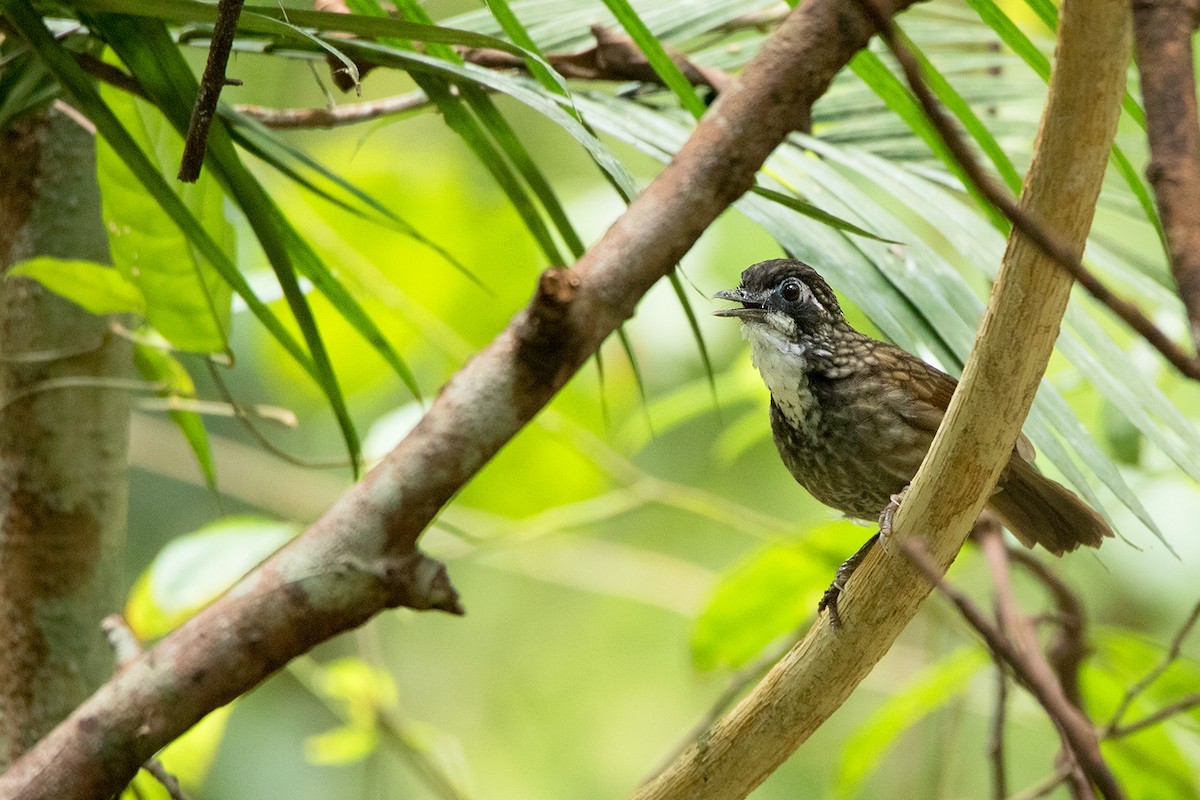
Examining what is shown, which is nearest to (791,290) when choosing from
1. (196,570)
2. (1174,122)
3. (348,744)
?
(196,570)

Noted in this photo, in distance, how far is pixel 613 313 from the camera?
1438 millimetres

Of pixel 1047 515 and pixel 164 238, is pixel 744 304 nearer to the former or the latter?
pixel 1047 515

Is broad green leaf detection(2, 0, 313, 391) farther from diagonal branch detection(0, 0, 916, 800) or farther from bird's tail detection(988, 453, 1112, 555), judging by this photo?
bird's tail detection(988, 453, 1112, 555)

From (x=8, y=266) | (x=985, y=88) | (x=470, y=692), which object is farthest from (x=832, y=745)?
(x=8, y=266)

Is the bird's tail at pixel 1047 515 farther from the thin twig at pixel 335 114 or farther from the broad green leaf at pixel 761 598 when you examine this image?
the thin twig at pixel 335 114

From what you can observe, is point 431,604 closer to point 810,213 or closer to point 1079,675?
point 810,213

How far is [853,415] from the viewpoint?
205 centimetres

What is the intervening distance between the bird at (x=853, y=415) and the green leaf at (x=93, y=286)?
0.96 meters

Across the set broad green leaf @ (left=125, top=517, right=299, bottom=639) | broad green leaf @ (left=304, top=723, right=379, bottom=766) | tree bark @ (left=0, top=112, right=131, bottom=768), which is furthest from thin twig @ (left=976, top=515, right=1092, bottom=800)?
broad green leaf @ (left=304, top=723, right=379, bottom=766)

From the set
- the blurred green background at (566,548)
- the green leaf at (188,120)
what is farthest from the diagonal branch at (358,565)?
the green leaf at (188,120)

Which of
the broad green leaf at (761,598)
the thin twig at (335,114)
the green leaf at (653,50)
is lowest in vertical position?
the broad green leaf at (761,598)

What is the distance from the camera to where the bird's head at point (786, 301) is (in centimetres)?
218

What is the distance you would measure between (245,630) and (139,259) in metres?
0.77

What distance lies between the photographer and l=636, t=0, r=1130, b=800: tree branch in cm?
99
